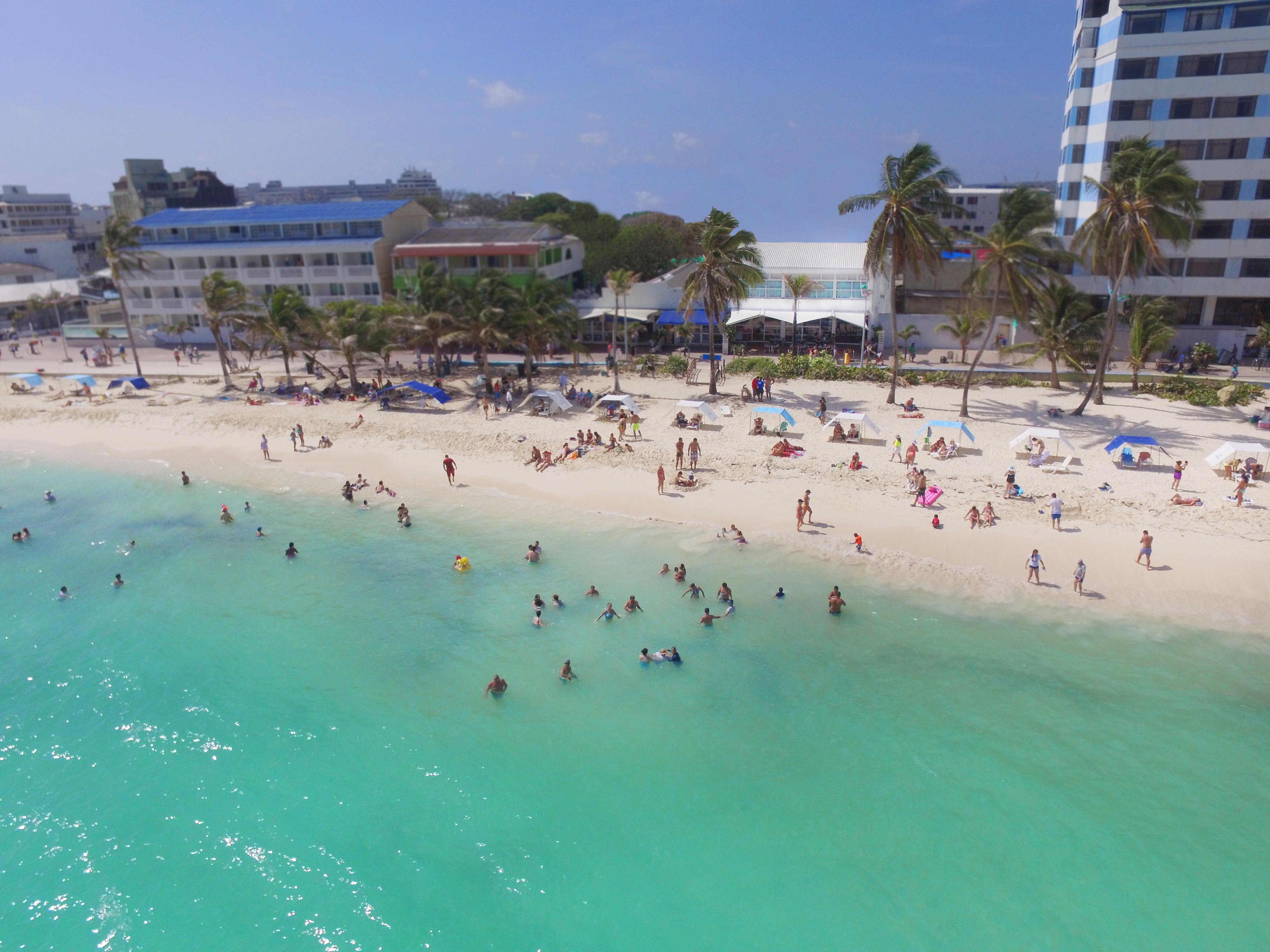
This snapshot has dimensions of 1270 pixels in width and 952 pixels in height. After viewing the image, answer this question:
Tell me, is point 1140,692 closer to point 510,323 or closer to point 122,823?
point 122,823

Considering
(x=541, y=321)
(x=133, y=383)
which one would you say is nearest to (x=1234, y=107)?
(x=541, y=321)

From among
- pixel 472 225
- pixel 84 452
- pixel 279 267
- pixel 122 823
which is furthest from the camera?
pixel 472 225

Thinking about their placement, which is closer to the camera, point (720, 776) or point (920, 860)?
point (920, 860)

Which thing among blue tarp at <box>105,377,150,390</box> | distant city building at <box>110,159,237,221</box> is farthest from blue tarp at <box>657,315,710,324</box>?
distant city building at <box>110,159,237,221</box>

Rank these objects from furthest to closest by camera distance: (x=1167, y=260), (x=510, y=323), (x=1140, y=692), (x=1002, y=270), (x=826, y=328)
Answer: (x=826, y=328) → (x=1167, y=260) → (x=510, y=323) → (x=1002, y=270) → (x=1140, y=692)

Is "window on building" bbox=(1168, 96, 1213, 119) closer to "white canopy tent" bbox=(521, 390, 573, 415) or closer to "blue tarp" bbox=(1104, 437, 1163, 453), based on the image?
"blue tarp" bbox=(1104, 437, 1163, 453)

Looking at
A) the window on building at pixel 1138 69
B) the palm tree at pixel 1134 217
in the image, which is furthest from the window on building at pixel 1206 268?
the palm tree at pixel 1134 217

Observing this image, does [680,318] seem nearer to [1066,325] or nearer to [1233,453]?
[1066,325]

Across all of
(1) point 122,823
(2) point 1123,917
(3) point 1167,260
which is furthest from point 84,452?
(3) point 1167,260
